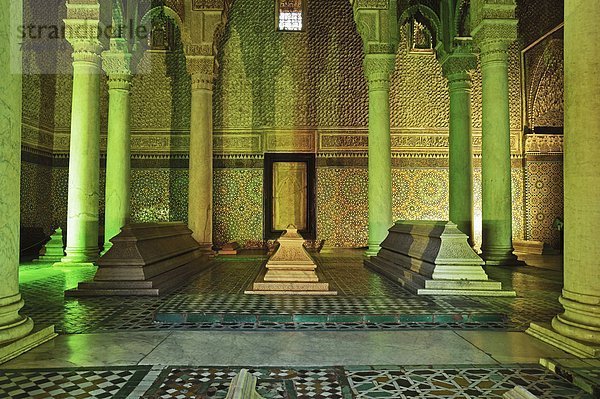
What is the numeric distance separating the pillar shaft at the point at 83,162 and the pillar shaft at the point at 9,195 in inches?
173

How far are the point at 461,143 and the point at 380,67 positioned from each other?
223cm

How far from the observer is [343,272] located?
22.4ft

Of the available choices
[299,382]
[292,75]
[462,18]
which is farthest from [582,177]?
[292,75]

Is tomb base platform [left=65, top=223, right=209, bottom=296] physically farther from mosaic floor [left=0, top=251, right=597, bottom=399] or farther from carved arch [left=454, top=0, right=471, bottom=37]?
carved arch [left=454, top=0, right=471, bottom=37]

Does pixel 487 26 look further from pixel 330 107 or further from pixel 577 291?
pixel 577 291

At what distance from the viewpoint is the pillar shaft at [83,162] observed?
7.35 metres

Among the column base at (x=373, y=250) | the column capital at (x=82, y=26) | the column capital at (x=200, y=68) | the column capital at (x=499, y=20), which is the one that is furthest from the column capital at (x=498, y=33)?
the column capital at (x=82, y=26)

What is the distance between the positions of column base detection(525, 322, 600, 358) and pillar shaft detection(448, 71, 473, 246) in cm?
552

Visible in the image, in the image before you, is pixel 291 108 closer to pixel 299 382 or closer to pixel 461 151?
pixel 461 151

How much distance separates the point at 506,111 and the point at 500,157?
0.75 m

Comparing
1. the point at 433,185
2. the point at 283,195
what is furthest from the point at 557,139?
the point at 283,195

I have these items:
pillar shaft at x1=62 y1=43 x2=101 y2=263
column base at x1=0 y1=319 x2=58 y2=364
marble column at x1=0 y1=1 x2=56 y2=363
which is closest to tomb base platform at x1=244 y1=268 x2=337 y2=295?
column base at x1=0 y1=319 x2=58 y2=364

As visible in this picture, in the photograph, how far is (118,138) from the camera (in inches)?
342

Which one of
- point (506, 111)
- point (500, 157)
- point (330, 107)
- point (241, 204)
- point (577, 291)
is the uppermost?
point (330, 107)
